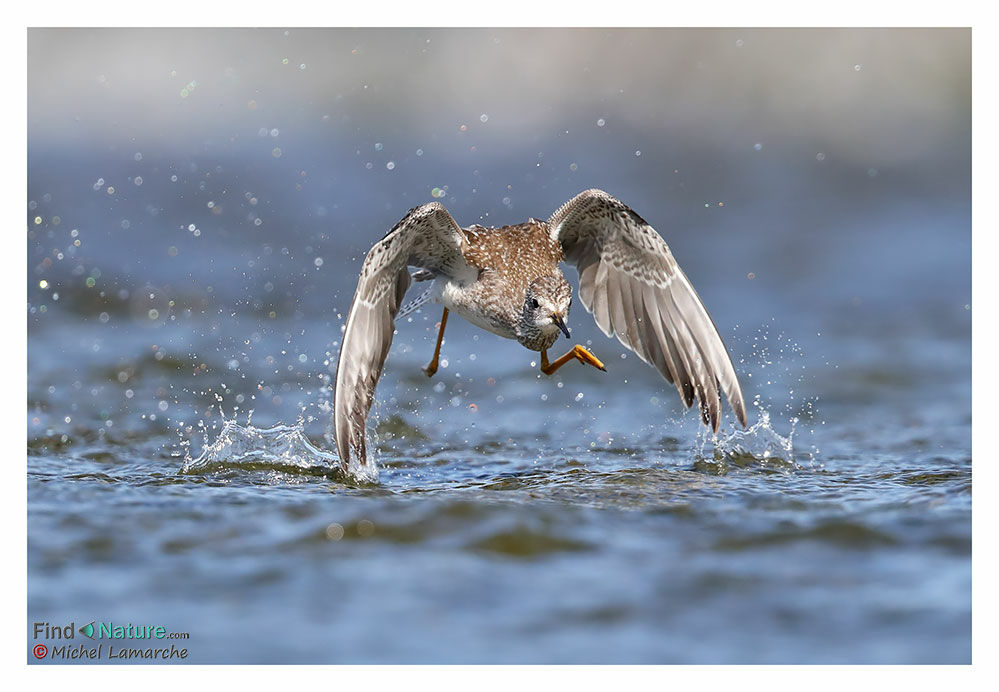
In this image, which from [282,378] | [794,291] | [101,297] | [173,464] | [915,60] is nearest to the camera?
[173,464]

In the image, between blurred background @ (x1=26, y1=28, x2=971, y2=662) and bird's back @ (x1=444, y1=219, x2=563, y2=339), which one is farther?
bird's back @ (x1=444, y1=219, x2=563, y2=339)

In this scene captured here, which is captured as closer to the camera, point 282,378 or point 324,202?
point 282,378

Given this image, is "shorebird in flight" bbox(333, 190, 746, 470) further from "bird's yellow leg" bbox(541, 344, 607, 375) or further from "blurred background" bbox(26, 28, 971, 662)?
"blurred background" bbox(26, 28, 971, 662)

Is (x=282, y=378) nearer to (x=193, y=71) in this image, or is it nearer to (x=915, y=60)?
(x=193, y=71)

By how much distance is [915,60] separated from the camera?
1358cm

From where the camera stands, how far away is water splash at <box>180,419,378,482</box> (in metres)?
6.71

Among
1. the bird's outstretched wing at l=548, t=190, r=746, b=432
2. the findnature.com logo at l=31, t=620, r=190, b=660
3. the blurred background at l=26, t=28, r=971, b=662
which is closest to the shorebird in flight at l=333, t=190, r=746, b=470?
the bird's outstretched wing at l=548, t=190, r=746, b=432

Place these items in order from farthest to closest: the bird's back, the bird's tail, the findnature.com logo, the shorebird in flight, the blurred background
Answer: the bird's tail, the bird's back, the shorebird in flight, the blurred background, the findnature.com logo

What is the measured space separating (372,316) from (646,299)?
1.82m

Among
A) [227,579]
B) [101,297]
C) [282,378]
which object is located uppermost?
[101,297]

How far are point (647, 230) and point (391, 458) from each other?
2110 millimetres

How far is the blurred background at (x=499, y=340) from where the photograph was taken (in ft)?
16.6

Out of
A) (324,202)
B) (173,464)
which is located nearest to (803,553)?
→ (173,464)

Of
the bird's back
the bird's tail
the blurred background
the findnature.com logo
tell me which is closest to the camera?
the findnature.com logo
